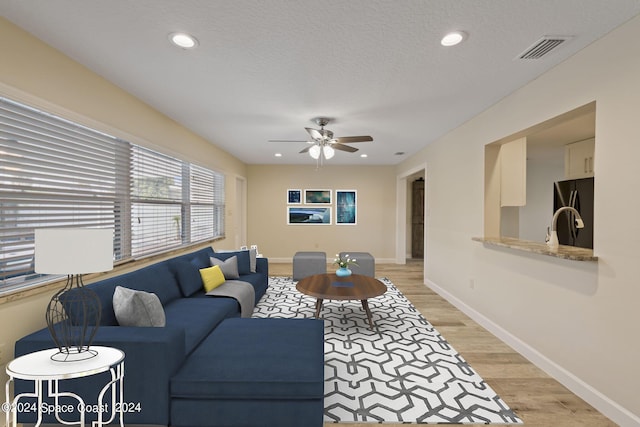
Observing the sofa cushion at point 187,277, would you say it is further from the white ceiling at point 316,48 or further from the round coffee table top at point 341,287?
the white ceiling at point 316,48

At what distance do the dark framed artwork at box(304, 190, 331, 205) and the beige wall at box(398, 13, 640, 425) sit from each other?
4.52 metres

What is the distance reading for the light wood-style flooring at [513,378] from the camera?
1.98 m

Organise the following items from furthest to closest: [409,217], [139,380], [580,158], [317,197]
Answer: [409,217] < [317,197] < [580,158] < [139,380]

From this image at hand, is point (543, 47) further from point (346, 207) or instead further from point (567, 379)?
Answer: point (346, 207)

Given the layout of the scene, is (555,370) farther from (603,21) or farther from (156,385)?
(156,385)

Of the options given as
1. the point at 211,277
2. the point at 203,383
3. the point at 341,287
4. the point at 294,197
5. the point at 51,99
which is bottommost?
the point at 203,383

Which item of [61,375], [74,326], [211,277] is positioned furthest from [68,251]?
[211,277]

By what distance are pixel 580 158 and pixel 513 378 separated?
163 inches

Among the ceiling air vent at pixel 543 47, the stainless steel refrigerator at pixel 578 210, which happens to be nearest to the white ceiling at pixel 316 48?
the ceiling air vent at pixel 543 47

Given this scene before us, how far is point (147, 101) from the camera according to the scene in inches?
127

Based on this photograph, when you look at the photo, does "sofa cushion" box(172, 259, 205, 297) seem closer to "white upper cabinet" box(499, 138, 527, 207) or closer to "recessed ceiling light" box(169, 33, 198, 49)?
"recessed ceiling light" box(169, 33, 198, 49)

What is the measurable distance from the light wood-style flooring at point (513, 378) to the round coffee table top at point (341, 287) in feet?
2.92

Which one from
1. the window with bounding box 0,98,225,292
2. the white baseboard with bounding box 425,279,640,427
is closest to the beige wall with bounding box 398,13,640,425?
the white baseboard with bounding box 425,279,640,427

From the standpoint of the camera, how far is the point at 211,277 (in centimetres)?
357
